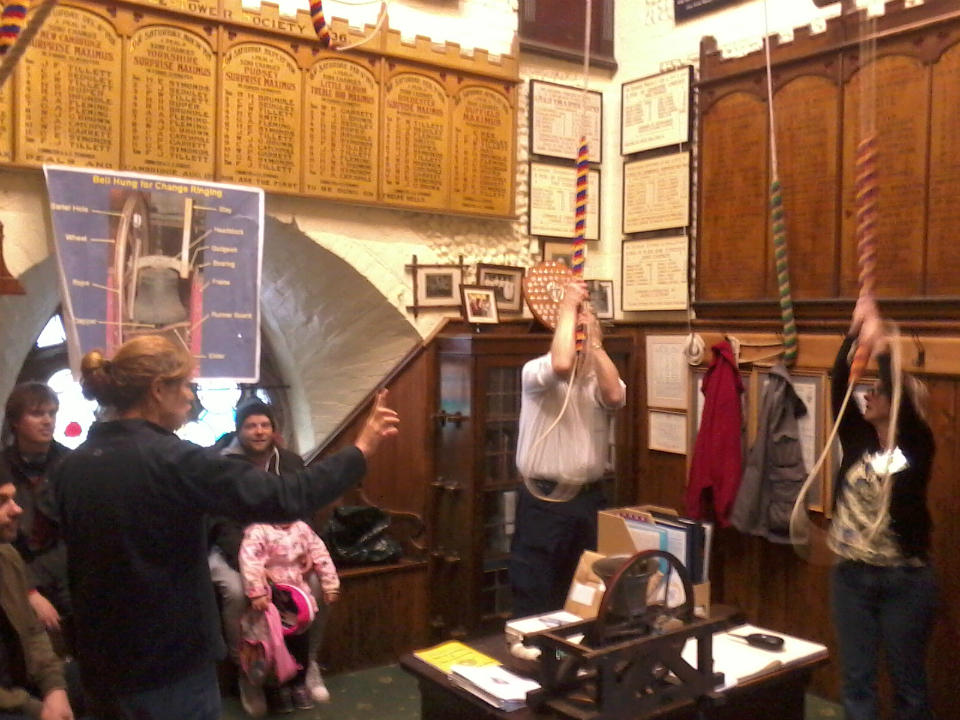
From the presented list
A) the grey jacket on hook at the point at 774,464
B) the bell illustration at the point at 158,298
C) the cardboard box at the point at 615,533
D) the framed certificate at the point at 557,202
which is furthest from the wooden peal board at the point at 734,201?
the bell illustration at the point at 158,298

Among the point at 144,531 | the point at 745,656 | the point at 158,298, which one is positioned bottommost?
the point at 745,656

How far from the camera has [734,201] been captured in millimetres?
3781

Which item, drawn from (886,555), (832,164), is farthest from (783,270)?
(886,555)

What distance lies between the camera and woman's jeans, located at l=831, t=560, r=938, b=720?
8.40ft

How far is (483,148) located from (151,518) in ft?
8.92

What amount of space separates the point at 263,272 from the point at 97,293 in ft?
2.93

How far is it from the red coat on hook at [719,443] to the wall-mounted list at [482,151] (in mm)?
1210

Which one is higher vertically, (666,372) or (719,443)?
(666,372)

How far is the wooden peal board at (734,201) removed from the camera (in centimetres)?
367

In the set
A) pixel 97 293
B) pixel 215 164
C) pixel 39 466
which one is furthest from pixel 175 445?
pixel 215 164

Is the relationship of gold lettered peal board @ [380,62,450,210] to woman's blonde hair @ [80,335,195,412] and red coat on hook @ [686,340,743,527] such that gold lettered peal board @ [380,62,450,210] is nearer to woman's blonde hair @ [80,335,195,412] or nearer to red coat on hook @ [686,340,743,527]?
red coat on hook @ [686,340,743,527]

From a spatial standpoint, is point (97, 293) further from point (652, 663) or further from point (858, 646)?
point (858, 646)

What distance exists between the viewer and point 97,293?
125 inches

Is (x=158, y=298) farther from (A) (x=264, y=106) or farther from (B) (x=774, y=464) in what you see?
(B) (x=774, y=464)
